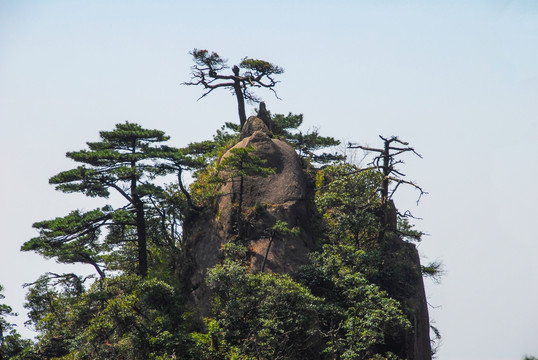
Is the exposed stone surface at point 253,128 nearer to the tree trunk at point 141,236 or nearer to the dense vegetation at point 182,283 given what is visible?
the dense vegetation at point 182,283

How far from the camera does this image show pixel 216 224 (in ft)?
118

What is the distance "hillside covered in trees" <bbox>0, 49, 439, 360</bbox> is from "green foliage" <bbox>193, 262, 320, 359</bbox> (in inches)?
2.4

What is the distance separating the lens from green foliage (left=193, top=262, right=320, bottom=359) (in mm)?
29750

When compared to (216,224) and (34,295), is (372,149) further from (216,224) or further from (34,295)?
(34,295)

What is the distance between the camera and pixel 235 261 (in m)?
33.2

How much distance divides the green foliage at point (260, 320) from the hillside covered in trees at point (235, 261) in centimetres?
6

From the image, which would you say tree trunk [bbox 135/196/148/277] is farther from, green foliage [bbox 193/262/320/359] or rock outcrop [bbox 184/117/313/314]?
green foliage [bbox 193/262/320/359]

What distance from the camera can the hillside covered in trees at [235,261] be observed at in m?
30.4

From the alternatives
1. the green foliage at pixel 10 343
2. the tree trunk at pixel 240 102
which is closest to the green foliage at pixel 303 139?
the tree trunk at pixel 240 102

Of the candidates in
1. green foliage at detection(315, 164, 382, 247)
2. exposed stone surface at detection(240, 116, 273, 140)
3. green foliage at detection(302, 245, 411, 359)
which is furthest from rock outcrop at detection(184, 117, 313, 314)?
green foliage at detection(302, 245, 411, 359)

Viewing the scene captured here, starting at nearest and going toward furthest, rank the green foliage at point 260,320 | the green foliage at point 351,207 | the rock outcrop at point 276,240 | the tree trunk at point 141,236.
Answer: the green foliage at point 260,320
the rock outcrop at point 276,240
the green foliage at point 351,207
the tree trunk at point 141,236

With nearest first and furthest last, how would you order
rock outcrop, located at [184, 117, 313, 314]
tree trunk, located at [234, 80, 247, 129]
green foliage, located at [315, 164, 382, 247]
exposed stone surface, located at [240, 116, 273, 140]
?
rock outcrop, located at [184, 117, 313, 314] < green foliage, located at [315, 164, 382, 247] < exposed stone surface, located at [240, 116, 273, 140] < tree trunk, located at [234, 80, 247, 129]

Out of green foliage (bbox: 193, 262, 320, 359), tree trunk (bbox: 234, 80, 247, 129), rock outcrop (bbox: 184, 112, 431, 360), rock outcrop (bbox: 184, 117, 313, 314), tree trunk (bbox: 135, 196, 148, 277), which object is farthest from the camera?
tree trunk (bbox: 234, 80, 247, 129)

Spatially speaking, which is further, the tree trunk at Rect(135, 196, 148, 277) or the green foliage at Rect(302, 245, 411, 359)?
the tree trunk at Rect(135, 196, 148, 277)
